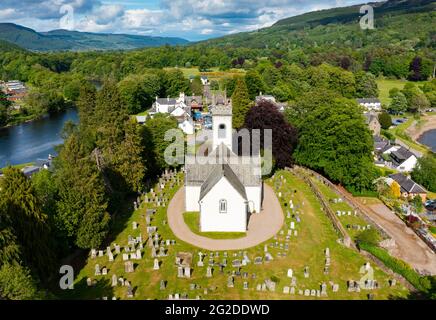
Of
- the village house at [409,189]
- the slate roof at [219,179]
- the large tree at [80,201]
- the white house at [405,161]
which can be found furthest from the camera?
the white house at [405,161]

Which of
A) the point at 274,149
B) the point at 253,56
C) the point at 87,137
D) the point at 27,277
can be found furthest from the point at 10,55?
the point at 27,277

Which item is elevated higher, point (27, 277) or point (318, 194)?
point (27, 277)

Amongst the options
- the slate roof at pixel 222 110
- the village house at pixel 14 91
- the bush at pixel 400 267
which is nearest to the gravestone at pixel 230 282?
the bush at pixel 400 267

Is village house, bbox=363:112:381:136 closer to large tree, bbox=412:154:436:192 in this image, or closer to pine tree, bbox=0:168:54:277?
large tree, bbox=412:154:436:192

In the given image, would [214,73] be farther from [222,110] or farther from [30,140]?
[222,110]

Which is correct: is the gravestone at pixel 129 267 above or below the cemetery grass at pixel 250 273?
above

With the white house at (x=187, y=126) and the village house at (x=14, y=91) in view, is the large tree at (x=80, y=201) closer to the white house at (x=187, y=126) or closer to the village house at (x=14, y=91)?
the white house at (x=187, y=126)

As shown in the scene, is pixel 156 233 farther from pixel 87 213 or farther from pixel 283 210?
pixel 283 210
